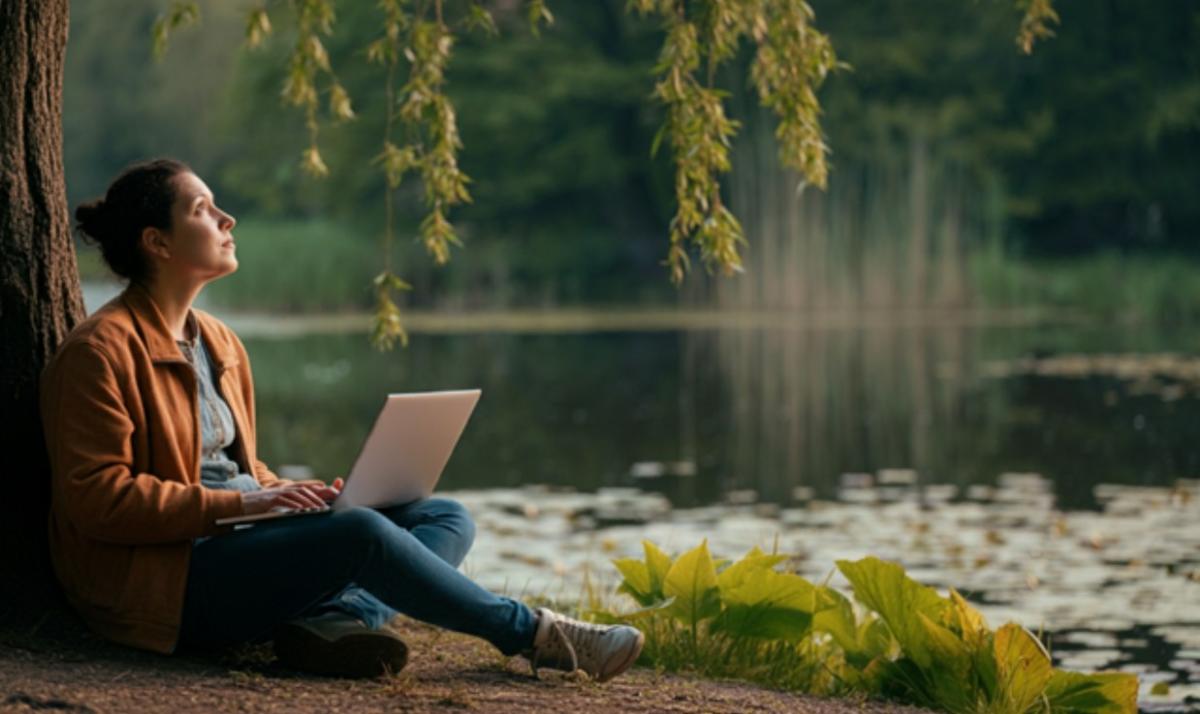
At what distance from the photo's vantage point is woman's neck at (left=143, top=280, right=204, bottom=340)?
13.8 ft

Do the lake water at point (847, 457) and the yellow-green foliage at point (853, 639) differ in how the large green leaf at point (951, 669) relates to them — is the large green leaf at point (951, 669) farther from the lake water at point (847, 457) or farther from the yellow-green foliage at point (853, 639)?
the lake water at point (847, 457)

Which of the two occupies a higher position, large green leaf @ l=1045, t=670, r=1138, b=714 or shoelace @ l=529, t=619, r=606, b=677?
shoelace @ l=529, t=619, r=606, b=677

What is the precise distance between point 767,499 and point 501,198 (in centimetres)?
2601

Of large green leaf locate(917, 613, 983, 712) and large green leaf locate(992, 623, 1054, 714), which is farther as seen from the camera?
large green leaf locate(917, 613, 983, 712)

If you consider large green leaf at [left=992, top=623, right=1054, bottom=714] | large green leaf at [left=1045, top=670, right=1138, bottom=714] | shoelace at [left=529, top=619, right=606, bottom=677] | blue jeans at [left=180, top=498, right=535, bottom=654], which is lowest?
large green leaf at [left=1045, top=670, right=1138, bottom=714]

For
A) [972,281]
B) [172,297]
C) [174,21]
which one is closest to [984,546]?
[174,21]

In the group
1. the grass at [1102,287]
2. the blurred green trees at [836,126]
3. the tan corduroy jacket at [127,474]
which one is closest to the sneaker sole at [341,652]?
the tan corduroy jacket at [127,474]

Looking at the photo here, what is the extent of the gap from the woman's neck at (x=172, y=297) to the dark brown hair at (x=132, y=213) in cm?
3

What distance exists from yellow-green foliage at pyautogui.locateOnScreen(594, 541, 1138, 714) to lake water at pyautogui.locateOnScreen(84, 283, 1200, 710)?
3.31 feet

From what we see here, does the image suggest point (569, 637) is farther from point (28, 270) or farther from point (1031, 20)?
point (1031, 20)

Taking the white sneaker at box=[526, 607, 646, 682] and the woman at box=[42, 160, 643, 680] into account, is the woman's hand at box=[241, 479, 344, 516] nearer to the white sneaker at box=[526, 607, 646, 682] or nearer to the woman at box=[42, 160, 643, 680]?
the woman at box=[42, 160, 643, 680]

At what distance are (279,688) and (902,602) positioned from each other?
163cm

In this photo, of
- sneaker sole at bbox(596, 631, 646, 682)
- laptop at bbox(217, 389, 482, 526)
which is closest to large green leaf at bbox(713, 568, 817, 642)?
sneaker sole at bbox(596, 631, 646, 682)

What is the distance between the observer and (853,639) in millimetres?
5164
